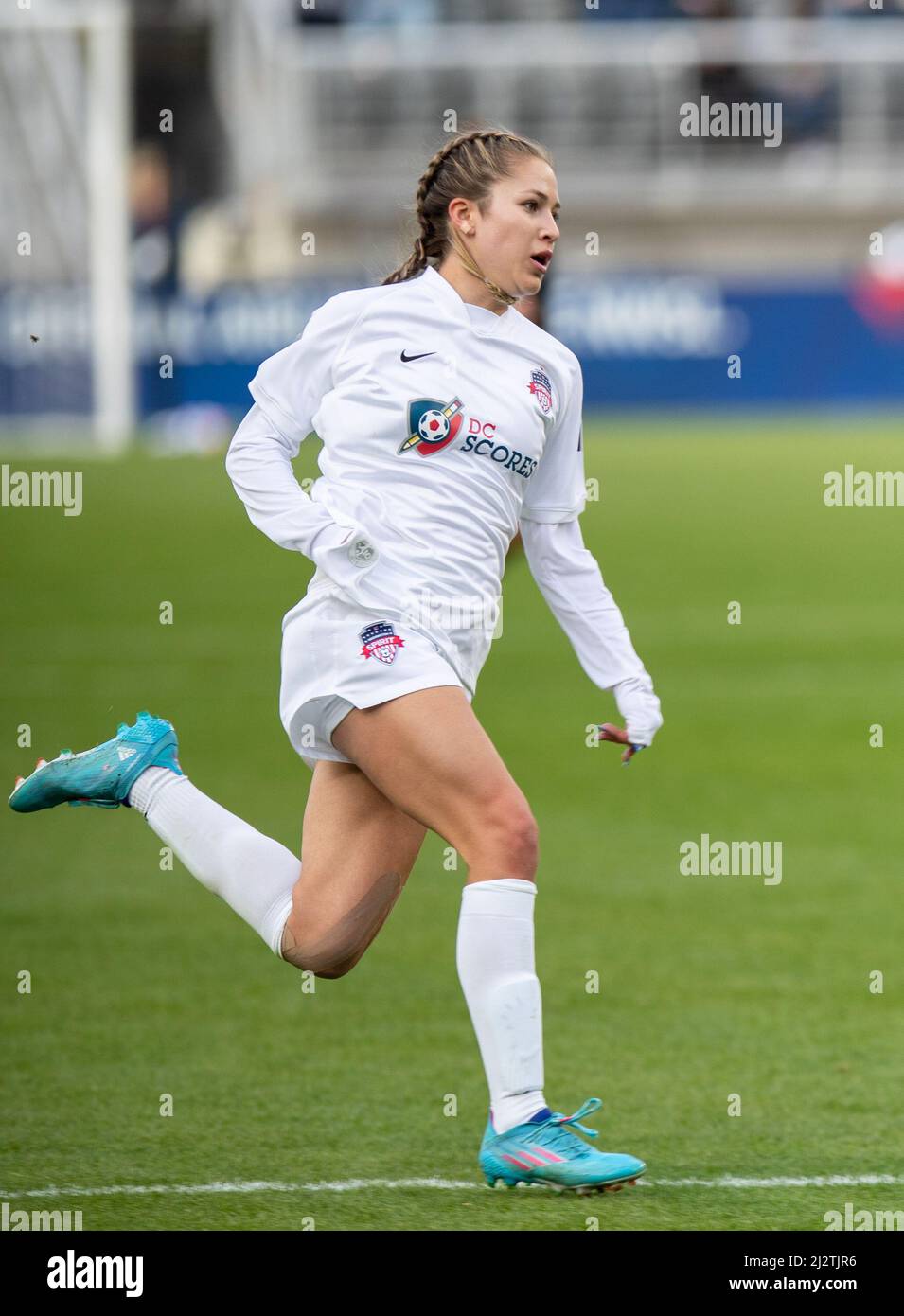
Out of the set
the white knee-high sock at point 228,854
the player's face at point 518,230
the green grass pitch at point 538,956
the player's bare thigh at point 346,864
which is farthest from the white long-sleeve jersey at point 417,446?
the green grass pitch at point 538,956

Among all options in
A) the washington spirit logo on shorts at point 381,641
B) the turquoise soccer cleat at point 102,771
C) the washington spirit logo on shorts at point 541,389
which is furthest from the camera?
the turquoise soccer cleat at point 102,771

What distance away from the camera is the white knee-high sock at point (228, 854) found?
4.93 meters

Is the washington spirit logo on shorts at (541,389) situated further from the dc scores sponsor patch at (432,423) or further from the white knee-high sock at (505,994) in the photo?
the white knee-high sock at (505,994)

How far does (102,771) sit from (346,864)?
64 centimetres

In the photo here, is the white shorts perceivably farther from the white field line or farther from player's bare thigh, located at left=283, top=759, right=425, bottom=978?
the white field line

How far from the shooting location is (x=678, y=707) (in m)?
12.5

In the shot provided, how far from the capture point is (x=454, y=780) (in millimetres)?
4414

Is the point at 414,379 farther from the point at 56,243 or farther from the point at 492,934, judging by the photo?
the point at 56,243

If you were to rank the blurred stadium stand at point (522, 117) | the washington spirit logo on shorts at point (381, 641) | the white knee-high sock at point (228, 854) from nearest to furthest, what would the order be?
the washington spirit logo on shorts at point (381, 641), the white knee-high sock at point (228, 854), the blurred stadium stand at point (522, 117)

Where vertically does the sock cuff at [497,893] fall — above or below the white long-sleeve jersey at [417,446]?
below

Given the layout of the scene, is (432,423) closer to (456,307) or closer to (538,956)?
(456,307)

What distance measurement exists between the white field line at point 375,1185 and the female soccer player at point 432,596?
0.77 feet

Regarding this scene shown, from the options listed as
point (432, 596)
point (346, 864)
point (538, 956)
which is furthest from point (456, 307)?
point (538, 956)
